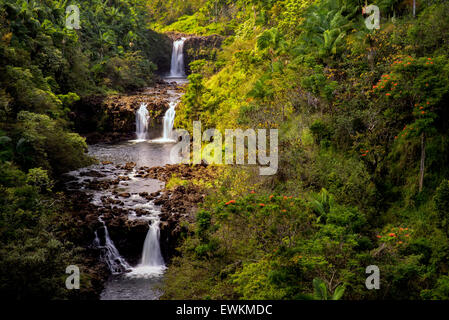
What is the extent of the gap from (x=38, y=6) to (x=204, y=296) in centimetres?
3125

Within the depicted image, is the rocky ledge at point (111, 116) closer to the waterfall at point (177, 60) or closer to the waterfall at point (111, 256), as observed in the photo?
the waterfall at point (111, 256)

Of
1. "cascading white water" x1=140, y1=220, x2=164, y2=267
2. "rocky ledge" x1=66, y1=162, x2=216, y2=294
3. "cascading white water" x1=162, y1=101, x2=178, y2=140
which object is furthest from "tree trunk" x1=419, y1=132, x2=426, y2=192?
"cascading white water" x1=162, y1=101, x2=178, y2=140

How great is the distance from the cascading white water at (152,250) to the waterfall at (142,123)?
53.3ft

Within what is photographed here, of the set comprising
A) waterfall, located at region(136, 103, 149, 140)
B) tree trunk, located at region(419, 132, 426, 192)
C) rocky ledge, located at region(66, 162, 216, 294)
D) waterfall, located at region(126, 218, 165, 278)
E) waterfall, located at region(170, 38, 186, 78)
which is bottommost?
waterfall, located at region(126, 218, 165, 278)

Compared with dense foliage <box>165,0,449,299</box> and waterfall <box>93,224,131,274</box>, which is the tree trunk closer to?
dense foliage <box>165,0,449,299</box>

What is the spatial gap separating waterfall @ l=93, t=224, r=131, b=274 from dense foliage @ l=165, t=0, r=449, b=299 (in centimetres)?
276

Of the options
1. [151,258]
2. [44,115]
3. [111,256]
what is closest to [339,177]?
[151,258]

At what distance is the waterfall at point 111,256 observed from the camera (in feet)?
51.0

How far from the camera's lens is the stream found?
14445 mm

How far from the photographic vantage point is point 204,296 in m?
10.2

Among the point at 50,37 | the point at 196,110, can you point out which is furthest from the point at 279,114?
the point at 50,37

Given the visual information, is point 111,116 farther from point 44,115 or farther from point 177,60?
point 177,60

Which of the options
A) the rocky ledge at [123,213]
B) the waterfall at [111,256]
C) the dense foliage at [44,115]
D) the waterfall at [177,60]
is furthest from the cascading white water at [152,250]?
the waterfall at [177,60]

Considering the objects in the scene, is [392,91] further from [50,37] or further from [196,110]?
[50,37]
